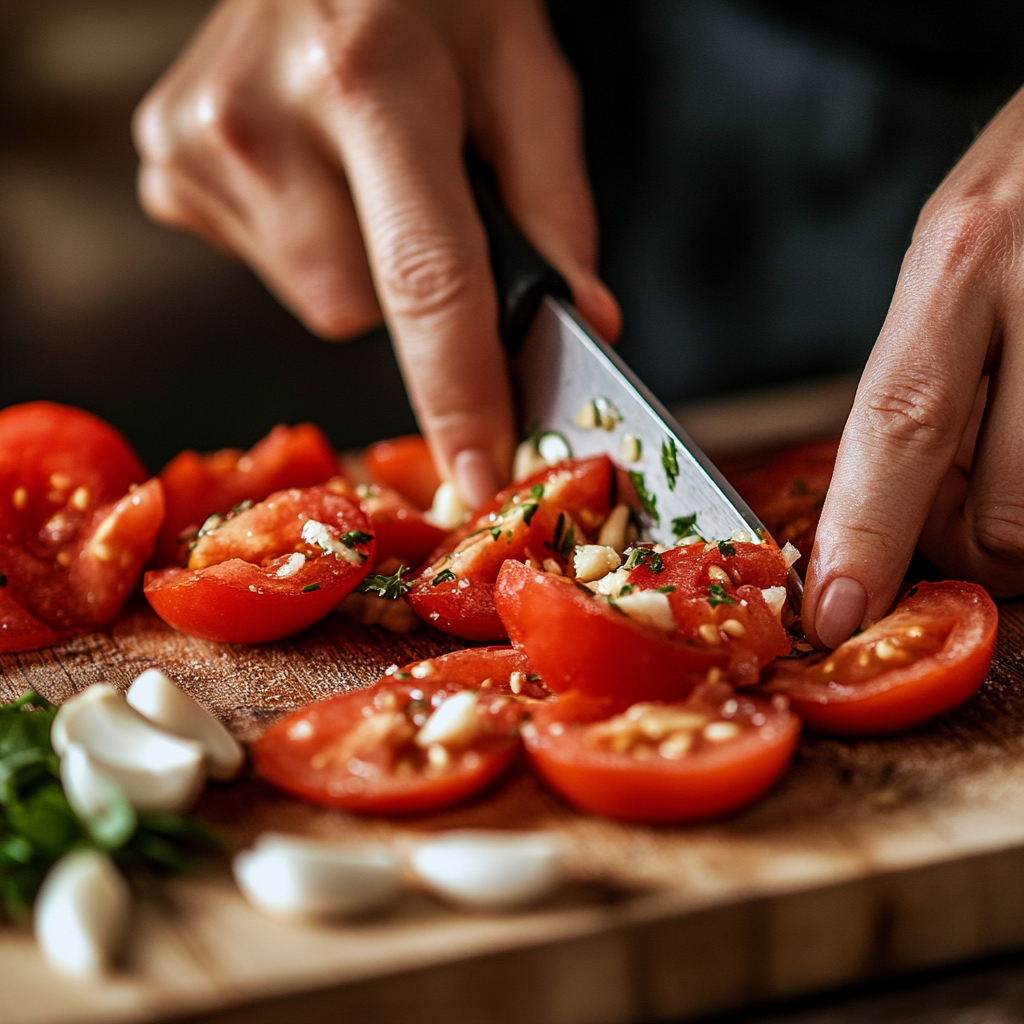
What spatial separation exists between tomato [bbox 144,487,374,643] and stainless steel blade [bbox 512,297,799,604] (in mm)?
489

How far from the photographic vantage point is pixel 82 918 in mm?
1045

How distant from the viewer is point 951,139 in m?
2.79

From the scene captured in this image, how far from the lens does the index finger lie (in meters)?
1.49

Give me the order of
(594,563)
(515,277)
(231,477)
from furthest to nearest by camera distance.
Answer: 1. (231,477)
2. (515,277)
3. (594,563)

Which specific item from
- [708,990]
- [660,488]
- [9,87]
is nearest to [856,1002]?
[708,990]

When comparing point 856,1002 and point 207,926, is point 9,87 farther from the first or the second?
point 856,1002

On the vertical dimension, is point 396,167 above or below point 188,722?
above

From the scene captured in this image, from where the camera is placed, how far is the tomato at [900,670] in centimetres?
135

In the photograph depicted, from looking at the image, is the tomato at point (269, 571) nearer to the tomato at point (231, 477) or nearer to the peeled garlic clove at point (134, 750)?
the tomato at point (231, 477)

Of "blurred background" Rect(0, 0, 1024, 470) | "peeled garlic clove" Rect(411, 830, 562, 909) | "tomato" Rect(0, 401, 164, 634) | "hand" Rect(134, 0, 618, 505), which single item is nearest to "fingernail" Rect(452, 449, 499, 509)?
"hand" Rect(134, 0, 618, 505)

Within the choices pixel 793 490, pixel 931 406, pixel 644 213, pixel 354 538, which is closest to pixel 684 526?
pixel 793 490

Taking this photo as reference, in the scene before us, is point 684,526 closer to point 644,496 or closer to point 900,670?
point 644,496

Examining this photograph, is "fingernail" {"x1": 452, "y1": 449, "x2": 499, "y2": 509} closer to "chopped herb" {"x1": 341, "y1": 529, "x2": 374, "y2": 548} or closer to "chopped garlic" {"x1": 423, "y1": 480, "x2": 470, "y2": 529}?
"chopped garlic" {"x1": 423, "y1": 480, "x2": 470, "y2": 529}

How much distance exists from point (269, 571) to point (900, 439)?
1.00 meters
